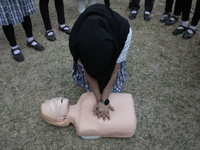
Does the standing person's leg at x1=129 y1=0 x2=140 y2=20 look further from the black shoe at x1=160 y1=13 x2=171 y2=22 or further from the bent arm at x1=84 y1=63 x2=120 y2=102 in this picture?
the bent arm at x1=84 y1=63 x2=120 y2=102

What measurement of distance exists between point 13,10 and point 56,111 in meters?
1.24

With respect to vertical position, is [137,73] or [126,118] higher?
[126,118]

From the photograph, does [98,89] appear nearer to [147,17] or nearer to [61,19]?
[61,19]

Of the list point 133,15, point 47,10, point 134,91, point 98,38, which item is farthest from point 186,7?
point 98,38

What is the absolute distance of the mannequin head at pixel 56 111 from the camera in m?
1.55

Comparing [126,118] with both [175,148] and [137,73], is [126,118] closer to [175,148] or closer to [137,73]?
[175,148]

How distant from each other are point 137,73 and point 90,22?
110 cm

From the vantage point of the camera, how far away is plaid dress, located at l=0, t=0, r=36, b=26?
2.01 m

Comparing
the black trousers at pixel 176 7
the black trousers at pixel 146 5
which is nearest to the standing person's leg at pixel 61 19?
the black trousers at pixel 146 5

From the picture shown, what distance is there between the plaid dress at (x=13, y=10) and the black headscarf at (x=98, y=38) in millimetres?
1099

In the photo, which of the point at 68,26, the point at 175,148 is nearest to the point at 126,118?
the point at 175,148

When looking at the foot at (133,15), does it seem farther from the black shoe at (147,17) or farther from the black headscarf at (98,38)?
the black headscarf at (98,38)

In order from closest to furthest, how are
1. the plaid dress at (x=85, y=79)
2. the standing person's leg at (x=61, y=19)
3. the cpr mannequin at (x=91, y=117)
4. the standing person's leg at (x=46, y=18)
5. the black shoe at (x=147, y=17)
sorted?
1. the cpr mannequin at (x=91, y=117)
2. the plaid dress at (x=85, y=79)
3. the standing person's leg at (x=46, y=18)
4. the standing person's leg at (x=61, y=19)
5. the black shoe at (x=147, y=17)

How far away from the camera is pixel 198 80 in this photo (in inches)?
80.0
